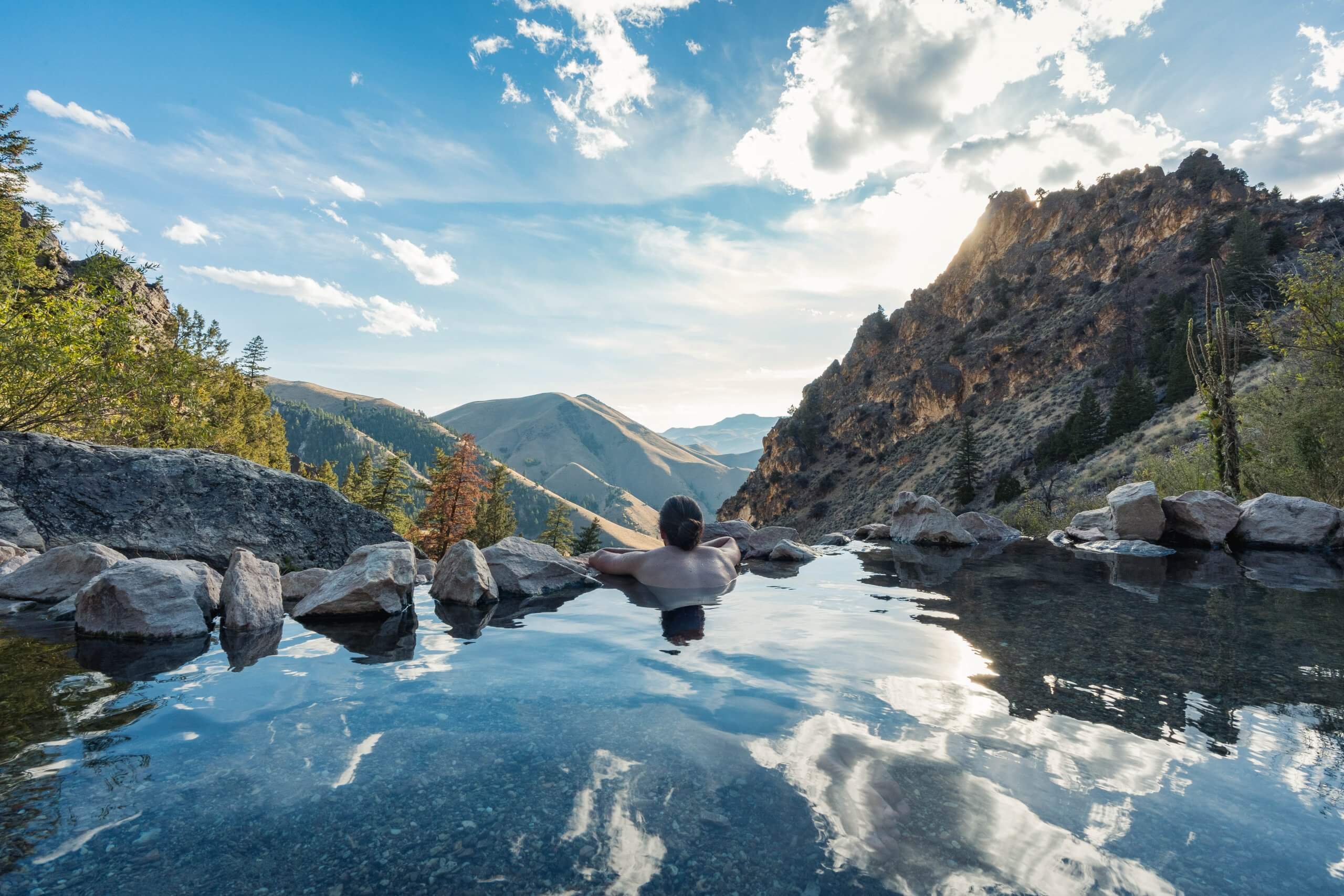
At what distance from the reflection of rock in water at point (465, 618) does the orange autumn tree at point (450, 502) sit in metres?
29.9

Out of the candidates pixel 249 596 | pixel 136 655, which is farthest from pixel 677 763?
pixel 249 596

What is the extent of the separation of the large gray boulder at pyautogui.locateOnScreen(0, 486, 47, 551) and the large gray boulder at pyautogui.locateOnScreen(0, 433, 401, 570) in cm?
5

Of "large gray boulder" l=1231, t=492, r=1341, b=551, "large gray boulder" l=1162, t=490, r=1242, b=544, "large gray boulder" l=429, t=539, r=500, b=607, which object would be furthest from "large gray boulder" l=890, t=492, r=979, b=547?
"large gray boulder" l=429, t=539, r=500, b=607

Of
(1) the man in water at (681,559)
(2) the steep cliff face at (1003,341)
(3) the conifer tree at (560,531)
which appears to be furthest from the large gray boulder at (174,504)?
(2) the steep cliff face at (1003,341)

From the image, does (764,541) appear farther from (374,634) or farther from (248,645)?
(248,645)

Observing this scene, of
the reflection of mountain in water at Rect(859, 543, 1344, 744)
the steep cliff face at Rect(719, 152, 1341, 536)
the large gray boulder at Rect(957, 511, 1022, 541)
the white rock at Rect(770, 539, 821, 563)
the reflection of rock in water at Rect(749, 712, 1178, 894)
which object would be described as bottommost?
the white rock at Rect(770, 539, 821, 563)

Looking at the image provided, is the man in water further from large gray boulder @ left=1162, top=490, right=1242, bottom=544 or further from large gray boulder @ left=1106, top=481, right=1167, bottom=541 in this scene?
large gray boulder @ left=1162, top=490, right=1242, bottom=544

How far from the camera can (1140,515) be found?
1427 centimetres

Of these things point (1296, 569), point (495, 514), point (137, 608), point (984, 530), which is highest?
point (1296, 569)

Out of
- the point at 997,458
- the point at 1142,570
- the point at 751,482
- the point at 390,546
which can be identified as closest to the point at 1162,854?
the point at 390,546

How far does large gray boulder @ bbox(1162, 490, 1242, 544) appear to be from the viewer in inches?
532

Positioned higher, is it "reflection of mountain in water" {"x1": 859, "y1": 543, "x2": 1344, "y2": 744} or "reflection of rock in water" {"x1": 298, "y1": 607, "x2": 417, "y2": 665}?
→ "reflection of mountain in water" {"x1": 859, "y1": 543, "x2": 1344, "y2": 744}

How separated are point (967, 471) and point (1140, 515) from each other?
162 feet

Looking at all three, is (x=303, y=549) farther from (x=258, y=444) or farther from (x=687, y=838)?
(x=258, y=444)
